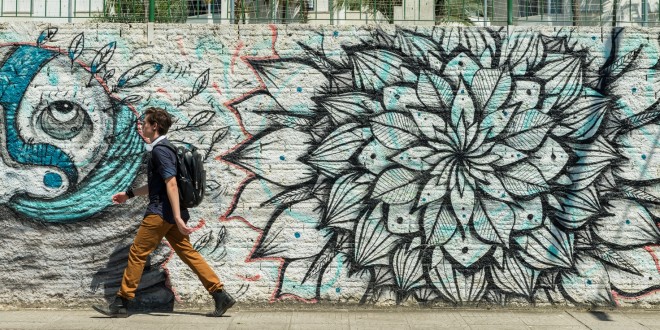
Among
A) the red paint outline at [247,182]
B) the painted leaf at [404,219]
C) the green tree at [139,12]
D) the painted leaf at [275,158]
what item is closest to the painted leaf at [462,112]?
the painted leaf at [404,219]

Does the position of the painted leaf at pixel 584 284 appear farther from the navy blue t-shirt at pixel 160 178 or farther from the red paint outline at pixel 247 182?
the navy blue t-shirt at pixel 160 178

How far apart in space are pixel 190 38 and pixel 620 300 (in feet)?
15.1

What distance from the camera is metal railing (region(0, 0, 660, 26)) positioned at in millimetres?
7258

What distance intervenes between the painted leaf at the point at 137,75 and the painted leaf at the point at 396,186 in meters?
2.27

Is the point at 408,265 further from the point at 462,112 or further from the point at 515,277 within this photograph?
the point at 462,112

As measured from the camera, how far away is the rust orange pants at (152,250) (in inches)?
256

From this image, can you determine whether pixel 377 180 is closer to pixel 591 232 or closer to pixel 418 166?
pixel 418 166

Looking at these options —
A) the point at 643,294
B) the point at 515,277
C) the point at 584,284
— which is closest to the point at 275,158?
the point at 515,277

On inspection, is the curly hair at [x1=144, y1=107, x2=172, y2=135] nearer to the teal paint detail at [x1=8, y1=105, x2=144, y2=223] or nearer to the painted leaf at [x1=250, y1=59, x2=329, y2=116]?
the teal paint detail at [x1=8, y1=105, x2=144, y2=223]

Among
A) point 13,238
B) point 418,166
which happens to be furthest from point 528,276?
point 13,238

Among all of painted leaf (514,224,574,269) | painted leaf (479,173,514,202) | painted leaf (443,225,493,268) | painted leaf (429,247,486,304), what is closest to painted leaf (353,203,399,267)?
painted leaf (429,247,486,304)

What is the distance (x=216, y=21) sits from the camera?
731 centimetres

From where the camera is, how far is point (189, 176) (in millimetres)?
6590

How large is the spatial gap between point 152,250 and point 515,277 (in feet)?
10.6
